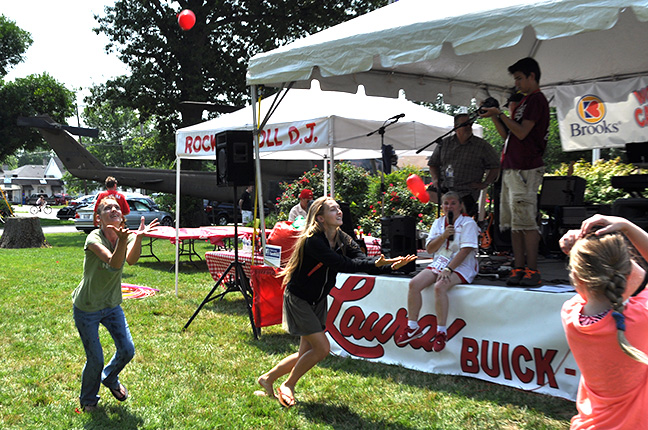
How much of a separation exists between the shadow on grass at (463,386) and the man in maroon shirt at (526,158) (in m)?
0.93

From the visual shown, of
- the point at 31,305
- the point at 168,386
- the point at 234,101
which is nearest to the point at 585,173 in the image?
the point at 168,386

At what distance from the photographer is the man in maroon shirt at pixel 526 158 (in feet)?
15.7

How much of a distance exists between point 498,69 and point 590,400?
6358mm

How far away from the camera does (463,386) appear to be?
452cm

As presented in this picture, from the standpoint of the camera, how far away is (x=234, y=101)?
2311cm

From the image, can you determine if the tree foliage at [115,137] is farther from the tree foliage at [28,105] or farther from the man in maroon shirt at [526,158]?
the man in maroon shirt at [526,158]

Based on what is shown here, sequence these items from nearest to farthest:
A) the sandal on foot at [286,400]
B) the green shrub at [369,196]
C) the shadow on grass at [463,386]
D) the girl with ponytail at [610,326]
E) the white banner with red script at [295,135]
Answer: the girl with ponytail at [610,326], the shadow on grass at [463,386], the sandal on foot at [286,400], the white banner with red script at [295,135], the green shrub at [369,196]

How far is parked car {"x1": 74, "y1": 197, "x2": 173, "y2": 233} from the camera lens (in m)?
21.2

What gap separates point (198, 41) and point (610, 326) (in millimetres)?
22497

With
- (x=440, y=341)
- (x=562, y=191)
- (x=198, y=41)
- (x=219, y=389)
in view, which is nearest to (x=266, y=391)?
(x=219, y=389)

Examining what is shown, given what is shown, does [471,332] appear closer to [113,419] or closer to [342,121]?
[113,419]

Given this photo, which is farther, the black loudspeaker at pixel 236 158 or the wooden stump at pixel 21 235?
the wooden stump at pixel 21 235

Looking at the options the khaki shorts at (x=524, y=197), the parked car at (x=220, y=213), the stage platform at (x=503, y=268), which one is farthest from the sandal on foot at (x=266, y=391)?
the parked car at (x=220, y=213)

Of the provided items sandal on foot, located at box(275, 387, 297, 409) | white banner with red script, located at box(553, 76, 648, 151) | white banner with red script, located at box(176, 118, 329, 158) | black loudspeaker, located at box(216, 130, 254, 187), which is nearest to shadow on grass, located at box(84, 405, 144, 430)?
sandal on foot, located at box(275, 387, 297, 409)
